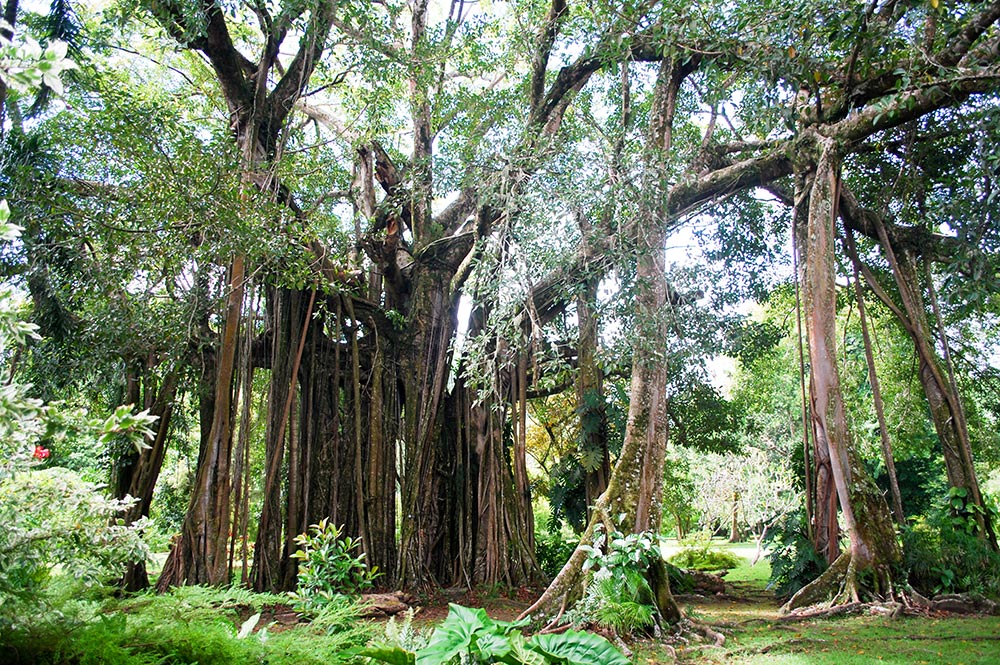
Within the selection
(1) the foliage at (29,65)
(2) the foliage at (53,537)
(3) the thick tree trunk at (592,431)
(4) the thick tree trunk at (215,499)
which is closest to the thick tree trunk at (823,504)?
(3) the thick tree trunk at (592,431)

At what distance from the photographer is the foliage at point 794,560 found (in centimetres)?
556

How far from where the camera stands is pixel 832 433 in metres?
5.06

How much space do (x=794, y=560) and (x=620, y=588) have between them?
2.58 meters

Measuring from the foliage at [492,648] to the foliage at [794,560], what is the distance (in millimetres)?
4241

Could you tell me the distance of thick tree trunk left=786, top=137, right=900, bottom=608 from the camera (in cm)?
479

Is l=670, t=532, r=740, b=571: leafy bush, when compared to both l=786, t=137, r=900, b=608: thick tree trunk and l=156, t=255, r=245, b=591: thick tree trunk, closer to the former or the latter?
l=786, t=137, r=900, b=608: thick tree trunk

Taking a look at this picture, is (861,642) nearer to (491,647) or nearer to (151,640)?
(491,647)

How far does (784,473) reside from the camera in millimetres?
14703

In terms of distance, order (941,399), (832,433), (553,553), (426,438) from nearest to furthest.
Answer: (832,433)
(941,399)
(426,438)
(553,553)

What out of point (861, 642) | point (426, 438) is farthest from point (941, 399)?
point (426, 438)

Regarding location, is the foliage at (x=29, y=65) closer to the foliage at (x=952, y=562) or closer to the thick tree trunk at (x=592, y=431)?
the foliage at (x=952, y=562)

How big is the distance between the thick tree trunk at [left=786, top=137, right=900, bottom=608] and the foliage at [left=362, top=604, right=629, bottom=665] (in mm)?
3435

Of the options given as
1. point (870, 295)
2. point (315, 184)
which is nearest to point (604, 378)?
point (870, 295)

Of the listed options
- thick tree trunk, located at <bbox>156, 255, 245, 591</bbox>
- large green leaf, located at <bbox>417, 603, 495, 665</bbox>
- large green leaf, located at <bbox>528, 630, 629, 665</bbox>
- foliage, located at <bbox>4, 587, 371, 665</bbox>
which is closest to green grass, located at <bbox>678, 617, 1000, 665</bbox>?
large green leaf, located at <bbox>528, 630, 629, 665</bbox>
